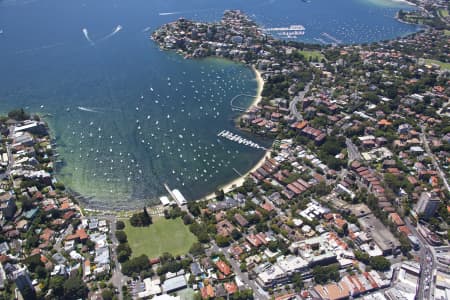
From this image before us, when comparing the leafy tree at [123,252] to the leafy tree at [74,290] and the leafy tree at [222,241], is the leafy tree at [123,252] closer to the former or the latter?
the leafy tree at [74,290]

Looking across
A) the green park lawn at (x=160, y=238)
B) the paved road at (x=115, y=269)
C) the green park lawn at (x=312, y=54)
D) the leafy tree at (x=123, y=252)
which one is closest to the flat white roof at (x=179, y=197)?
the green park lawn at (x=160, y=238)

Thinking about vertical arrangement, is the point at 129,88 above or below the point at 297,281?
above

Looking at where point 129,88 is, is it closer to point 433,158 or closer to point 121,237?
point 121,237

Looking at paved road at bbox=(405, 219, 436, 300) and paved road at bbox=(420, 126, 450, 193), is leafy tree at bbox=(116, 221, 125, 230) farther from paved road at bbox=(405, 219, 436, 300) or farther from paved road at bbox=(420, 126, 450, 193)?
paved road at bbox=(420, 126, 450, 193)

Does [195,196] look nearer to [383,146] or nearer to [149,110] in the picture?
[149,110]

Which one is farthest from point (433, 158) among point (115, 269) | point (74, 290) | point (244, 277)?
point (74, 290)

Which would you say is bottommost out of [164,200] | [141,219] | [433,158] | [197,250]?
[164,200]
